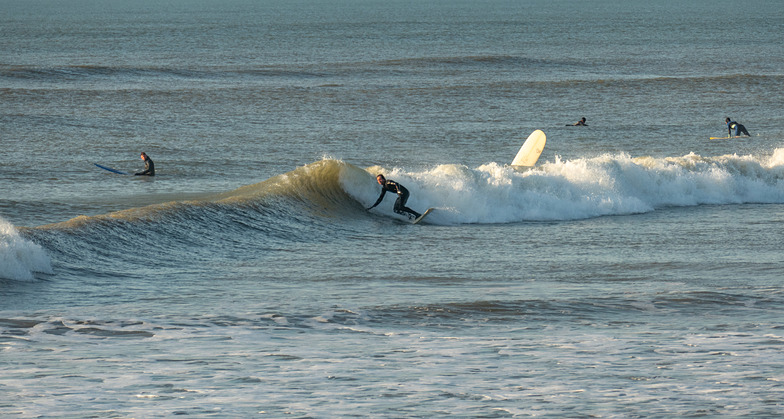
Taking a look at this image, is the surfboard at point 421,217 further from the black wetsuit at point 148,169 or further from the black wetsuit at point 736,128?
the black wetsuit at point 736,128

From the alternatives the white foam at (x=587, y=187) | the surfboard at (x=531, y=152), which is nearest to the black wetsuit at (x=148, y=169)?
the white foam at (x=587, y=187)

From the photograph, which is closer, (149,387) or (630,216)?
(149,387)

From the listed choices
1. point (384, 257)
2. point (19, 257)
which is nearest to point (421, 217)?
point (384, 257)

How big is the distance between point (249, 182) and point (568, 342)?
1683 centimetres

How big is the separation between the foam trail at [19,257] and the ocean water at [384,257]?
0.04 m

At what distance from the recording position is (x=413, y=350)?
32.9 feet

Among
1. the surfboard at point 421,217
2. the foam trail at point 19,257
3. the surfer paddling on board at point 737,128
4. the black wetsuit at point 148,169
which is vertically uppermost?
the surfer paddling on board at point 737,128

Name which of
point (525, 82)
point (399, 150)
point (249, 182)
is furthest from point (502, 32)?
point (249, 182)

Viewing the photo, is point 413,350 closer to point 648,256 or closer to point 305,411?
point 305,411

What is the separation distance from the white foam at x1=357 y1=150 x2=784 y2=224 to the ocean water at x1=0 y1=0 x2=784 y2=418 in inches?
2.7

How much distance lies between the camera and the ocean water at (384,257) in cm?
867

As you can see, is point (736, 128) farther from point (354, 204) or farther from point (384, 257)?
point (384, 257)

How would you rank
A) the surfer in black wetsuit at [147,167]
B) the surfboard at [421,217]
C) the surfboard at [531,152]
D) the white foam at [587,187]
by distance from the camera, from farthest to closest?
the surfboard at [531,152], the surfer in black wetsuit at [147,167], the white foam at [587,187], the surfboard at [421,217]

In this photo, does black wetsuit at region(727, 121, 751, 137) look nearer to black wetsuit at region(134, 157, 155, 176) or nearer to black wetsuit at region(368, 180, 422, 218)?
black wetsuit at region(368, 180, 422, 218)
